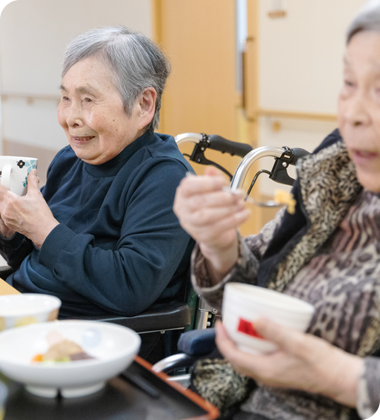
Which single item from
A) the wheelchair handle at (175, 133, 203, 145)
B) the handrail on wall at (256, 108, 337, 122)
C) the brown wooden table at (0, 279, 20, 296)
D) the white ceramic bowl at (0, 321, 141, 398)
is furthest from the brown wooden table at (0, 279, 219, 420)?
the handrail on wall at (256, 108, 337, 122)

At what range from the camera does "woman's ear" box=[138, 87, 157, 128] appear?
159 centimetres

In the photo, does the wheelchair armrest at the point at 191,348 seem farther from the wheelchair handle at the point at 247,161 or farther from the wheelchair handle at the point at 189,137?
the wheelchair handle at the point at 189,137

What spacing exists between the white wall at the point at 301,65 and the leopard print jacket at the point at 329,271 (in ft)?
8.42

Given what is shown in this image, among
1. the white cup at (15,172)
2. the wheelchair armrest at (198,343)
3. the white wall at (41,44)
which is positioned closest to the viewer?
the wheelchair armrest at (198,343)

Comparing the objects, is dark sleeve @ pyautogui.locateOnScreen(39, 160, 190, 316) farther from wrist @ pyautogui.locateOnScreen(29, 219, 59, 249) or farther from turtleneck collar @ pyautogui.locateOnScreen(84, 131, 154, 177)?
turtleneck collar @ pyautogui.locateOnScreen(84, 131, 154, 177)

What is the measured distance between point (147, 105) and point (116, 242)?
40 cm

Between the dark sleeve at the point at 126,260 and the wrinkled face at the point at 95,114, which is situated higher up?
the wrinkled face at the point at 95,114

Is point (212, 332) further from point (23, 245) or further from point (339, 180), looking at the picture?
point (23, 245)

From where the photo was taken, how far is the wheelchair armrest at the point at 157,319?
1343 mm

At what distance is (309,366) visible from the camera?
0.76 m

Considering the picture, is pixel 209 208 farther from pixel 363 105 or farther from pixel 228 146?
pixel 228 146

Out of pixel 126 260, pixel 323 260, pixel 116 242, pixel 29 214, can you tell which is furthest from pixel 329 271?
pixel 29 214

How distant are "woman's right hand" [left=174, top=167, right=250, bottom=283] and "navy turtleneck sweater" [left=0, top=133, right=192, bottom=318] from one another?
0.46 meters

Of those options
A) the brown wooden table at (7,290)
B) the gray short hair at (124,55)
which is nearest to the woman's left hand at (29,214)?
the brown wooden table at (7,290)
